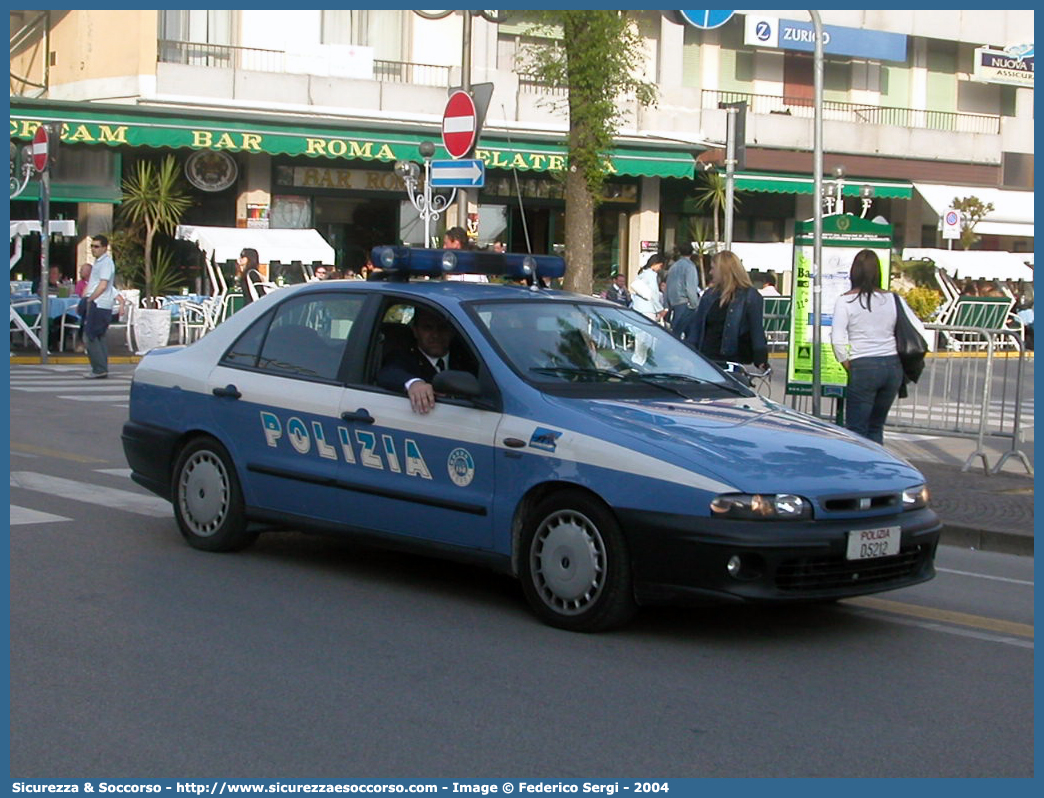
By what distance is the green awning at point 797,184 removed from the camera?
128ft

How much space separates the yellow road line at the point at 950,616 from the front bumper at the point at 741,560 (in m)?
0.99

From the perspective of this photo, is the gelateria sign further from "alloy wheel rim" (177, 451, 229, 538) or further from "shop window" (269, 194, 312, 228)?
"alloy wheel rim" (177, 451, 229, 538)

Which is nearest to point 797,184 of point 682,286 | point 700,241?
point 700,241

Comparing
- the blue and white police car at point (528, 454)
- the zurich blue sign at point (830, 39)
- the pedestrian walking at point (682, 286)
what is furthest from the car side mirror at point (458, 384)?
the zurich blue sign at point (830, 39)

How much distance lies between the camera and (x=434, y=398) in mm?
7504

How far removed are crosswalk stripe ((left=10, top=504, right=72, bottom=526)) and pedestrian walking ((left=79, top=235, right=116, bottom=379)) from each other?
10.4m

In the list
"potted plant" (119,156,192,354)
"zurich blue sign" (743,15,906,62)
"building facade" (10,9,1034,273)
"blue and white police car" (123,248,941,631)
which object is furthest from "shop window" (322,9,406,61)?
"blue and white police car" (123,248,941,631)

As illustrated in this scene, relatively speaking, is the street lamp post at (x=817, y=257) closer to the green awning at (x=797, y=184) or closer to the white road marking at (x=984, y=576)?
the white road marking at (x=984, y=576)

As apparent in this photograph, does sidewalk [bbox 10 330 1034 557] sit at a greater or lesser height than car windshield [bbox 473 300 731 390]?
lesser

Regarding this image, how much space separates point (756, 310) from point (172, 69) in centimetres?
2248

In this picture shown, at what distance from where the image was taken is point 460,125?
648 inches

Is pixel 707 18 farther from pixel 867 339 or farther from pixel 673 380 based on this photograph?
pixel 673 380

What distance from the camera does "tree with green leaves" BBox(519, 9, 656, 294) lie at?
19141mm

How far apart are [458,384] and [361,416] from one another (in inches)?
29.7
